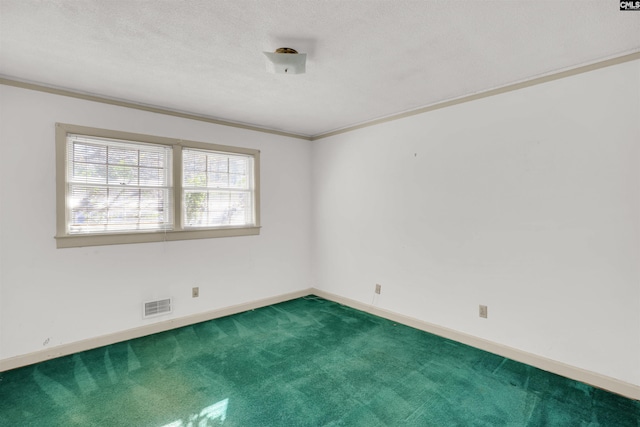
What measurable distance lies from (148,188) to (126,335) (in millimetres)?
1571

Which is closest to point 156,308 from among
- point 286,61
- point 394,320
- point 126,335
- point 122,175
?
point 126,335

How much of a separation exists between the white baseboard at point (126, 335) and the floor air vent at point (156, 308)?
109 mm

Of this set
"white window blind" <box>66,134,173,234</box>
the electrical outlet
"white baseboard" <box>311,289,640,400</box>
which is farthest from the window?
the electrical outlet

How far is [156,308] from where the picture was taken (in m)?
3.50

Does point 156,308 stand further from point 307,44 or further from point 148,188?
point 307,44

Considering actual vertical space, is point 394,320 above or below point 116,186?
below

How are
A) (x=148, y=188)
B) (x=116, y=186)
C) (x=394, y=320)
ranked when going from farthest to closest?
(x=394, y=320) → (x=148, y=188) → (x=116, y=186)

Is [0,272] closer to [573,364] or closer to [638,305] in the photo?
[573,364]

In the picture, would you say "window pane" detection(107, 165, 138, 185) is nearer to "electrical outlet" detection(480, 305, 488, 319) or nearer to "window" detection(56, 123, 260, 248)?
"window" detection(56, 123, 260, 248)

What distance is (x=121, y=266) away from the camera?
3289mm

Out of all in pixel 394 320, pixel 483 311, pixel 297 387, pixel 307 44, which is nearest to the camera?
Result: pixel 307 44

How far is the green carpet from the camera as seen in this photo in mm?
2078

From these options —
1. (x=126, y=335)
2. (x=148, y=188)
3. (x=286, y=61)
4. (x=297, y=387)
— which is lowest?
(x=297, y=387)

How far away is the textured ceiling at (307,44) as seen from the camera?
1787mm
